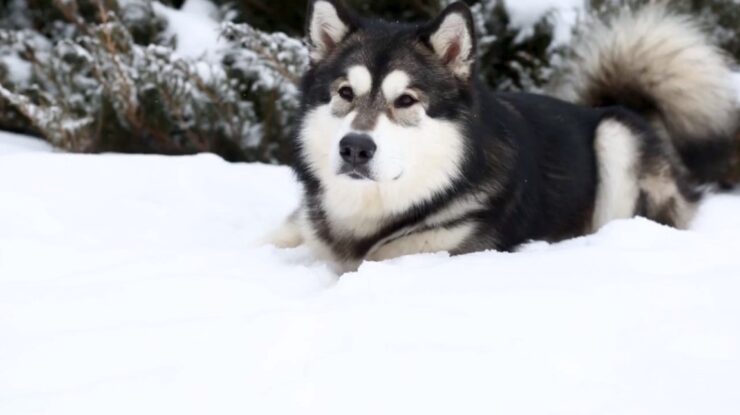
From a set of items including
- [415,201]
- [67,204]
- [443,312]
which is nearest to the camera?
[443,312]

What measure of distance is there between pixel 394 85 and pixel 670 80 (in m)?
1.74

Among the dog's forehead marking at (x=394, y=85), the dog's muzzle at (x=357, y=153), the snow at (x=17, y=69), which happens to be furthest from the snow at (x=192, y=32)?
the dog's muzzle at (x=357, y=153)

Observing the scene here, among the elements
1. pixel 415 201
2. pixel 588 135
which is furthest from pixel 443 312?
pixel 588 135

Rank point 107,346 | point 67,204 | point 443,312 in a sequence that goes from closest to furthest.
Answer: point 107,346 → point 443,312 → point 67,204

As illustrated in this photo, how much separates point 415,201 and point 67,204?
4.96 ft

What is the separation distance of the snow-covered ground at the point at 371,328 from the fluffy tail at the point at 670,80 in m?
1.16

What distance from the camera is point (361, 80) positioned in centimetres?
301

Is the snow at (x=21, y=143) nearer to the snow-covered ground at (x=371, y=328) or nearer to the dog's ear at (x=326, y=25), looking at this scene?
the snow-covered ground at (x=371, y=328)

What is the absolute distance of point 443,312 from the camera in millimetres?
2240

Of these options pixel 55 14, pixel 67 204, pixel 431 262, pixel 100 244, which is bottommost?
pixel 55 14

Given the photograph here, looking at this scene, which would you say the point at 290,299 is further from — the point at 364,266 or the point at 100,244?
the point at 100,244

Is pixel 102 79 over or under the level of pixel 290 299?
under

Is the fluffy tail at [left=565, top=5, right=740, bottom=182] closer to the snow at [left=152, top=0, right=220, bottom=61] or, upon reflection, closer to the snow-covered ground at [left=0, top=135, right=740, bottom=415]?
the snow-covered ground at [left=0, top=135, right=740, bottom=415]

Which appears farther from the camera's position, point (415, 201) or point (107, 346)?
point (415, 201)
